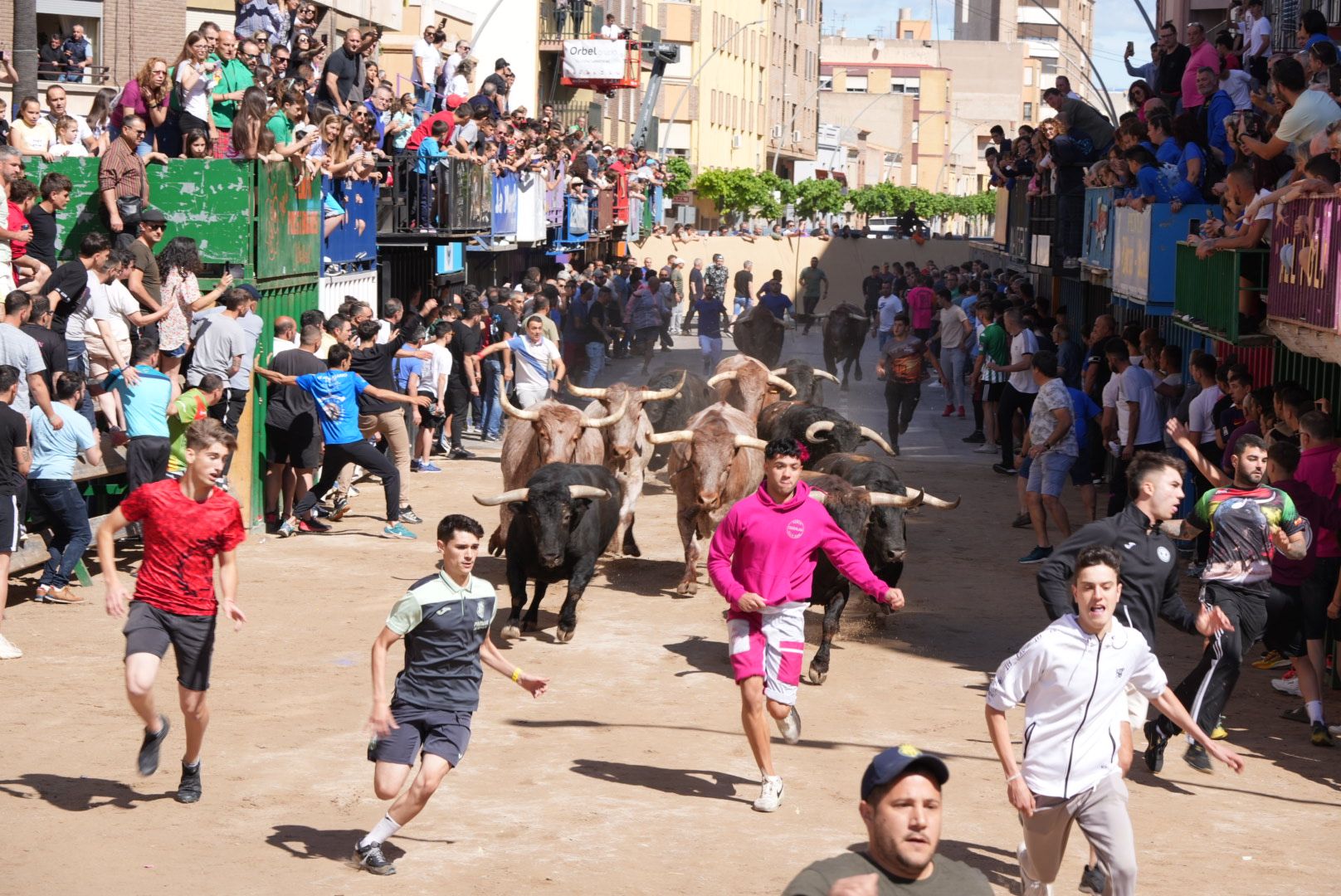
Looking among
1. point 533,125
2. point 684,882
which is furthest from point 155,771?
point 533,125

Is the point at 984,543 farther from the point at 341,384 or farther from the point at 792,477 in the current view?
the point at 792,477

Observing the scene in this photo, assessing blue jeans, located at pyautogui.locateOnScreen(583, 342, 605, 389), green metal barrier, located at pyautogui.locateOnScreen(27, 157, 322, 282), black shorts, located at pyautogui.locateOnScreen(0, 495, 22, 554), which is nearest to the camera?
black shorts, located at pyautogui.locateOnScreen(0, 495, 22, 554)

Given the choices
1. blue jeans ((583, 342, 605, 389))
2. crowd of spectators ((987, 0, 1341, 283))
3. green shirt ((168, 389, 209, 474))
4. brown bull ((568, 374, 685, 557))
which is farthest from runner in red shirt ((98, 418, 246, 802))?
blue jeans ((583, 342, 605, 389))

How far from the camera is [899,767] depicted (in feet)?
12.3

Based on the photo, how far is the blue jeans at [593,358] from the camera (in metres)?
28.1

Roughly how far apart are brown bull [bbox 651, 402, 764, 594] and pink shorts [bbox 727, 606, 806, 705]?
4.98 metres

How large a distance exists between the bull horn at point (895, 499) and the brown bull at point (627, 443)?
3162 millimetres

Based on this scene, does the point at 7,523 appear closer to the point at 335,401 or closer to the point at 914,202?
the point at 335,401

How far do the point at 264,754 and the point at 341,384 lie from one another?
6.43 meters

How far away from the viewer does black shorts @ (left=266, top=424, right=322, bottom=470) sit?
15.2 m

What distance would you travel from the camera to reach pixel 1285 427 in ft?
35.6

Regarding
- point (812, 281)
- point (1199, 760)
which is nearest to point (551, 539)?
point (1199, 760)

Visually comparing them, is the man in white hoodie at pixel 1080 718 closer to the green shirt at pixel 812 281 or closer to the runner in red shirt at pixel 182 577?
the runner in red shirt at pixel 182 577

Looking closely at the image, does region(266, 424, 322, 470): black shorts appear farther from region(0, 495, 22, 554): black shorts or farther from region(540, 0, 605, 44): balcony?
region(540, 0, 605, 44): balcony
